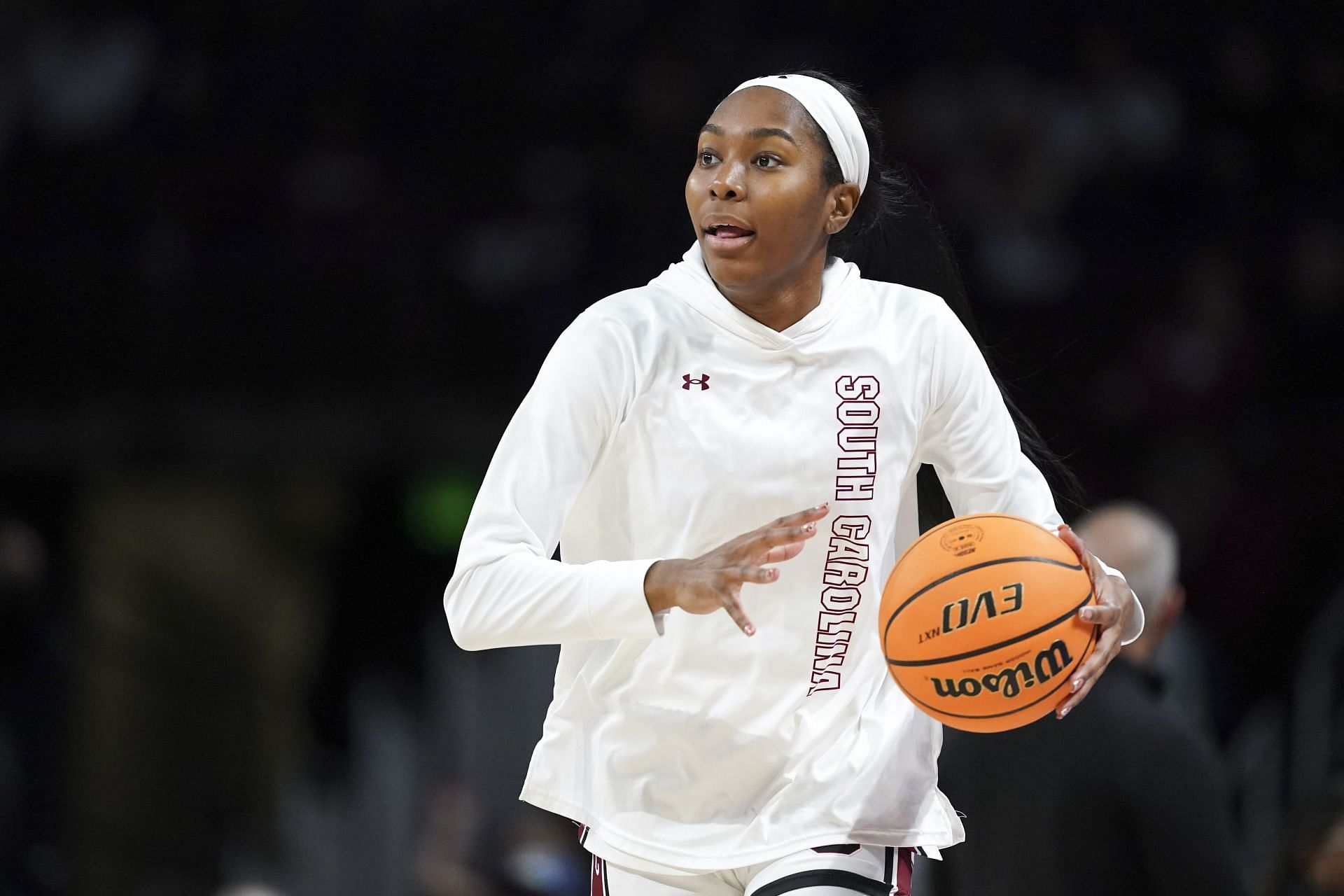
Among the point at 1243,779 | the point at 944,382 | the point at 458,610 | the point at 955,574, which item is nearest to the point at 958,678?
the point at 955,574

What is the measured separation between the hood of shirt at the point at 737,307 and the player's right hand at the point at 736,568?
563 millimetres

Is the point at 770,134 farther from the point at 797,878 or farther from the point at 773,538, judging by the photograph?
the point at 797,878

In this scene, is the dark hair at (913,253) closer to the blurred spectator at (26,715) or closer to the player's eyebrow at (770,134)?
the player's eyebrow at (770,134)

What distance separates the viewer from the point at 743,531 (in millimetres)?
3604

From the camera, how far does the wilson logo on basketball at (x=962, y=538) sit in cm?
351

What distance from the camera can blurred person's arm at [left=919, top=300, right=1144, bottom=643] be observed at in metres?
3.87

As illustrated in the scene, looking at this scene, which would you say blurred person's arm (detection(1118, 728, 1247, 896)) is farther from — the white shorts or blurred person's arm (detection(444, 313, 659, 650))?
blurred person's arm (detection(444, 313, 659, 650))

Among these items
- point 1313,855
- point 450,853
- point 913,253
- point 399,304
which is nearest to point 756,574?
point 913,253

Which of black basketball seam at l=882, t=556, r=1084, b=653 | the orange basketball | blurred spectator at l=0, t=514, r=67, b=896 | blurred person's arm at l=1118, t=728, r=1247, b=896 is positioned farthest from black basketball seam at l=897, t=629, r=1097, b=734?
blurred spectator at l=0, t=514, r=67, b=896

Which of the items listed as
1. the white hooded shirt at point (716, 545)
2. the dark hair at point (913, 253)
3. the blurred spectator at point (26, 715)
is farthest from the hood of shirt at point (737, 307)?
the blurred spectator at point (26, 715)

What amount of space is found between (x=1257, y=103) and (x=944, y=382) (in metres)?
8.95

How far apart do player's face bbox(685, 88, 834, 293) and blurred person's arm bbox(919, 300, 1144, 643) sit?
0.41m

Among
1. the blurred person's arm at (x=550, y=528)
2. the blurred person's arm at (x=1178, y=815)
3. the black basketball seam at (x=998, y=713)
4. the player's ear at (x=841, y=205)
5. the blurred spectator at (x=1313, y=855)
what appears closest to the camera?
the blurred person's arm at (x=550, y=528)

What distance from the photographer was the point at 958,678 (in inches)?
136
